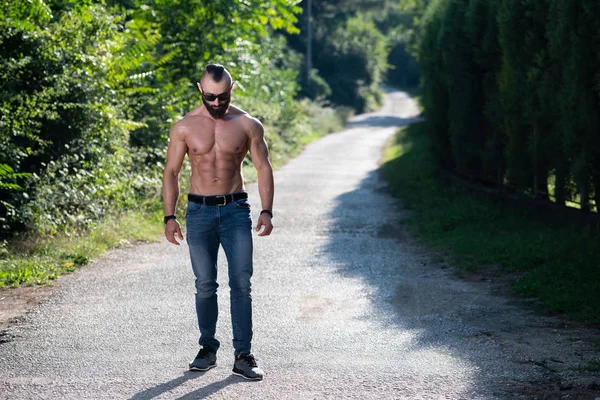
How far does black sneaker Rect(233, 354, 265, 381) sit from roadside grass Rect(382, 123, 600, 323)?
2984mm

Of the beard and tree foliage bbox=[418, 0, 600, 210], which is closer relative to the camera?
the beard

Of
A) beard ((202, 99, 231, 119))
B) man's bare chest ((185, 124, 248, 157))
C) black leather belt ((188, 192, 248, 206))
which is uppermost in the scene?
beard ((202, 99, 231, 119))

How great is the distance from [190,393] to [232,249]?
0.99 metres

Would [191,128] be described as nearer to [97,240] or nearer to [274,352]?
[274,352]

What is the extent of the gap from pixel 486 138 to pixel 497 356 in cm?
1032

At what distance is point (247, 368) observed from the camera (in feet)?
18.2

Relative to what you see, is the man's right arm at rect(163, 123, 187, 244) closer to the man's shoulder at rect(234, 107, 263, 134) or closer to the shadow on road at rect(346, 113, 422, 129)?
the man's shoulder at rect(234, 107, 263, 134)

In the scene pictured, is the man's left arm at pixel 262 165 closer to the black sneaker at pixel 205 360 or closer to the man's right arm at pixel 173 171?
the man's right arm at pixel 173 171

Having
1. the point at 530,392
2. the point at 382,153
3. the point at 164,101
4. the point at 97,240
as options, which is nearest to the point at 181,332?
the point at 530,392

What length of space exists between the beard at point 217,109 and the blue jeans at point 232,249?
584mm

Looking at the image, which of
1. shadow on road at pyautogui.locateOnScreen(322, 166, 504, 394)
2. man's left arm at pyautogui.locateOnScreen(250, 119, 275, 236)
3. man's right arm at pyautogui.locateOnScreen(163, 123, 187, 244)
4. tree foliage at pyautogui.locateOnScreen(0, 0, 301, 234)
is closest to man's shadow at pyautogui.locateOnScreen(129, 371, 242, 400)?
man's right arm at pyautogui.locateOnScreen(163, 123, 187, 244)

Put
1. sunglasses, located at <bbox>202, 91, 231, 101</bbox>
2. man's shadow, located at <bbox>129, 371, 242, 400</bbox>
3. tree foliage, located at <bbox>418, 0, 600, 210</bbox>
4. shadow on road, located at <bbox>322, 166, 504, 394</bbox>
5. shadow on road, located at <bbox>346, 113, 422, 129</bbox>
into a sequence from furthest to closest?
shadow on road, located at <bbox>346, 113, 422, 129</bbox> → tree foliage, located at <bbox>418, 0, 600, 210</bbox> → shadow on road, located at <bbox>322, 166, 504, 394</bbox> → sunglasses, located at <bbox>202, 91, 231, 101</bbox> → man's shadow, located at <bbox>129, 371, 242, 400</bbox>

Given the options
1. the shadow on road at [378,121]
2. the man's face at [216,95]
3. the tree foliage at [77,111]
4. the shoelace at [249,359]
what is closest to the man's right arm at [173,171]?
the man's face at [216,95]

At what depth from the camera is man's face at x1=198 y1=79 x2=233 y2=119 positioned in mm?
5605
